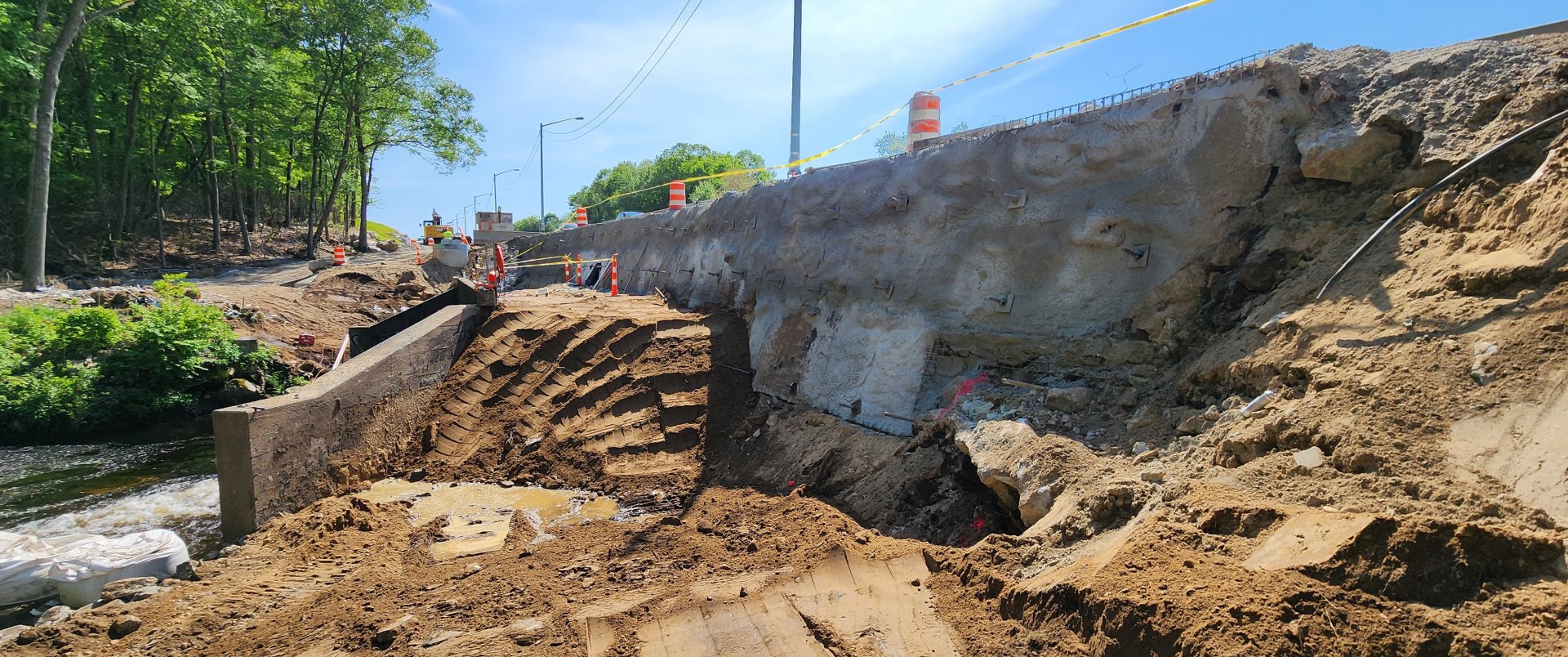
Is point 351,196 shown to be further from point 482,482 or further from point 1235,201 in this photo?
point 1235,201

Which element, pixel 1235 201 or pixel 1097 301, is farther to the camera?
pixel 1097 301

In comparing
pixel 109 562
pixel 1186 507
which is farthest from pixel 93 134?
pixel 1186 507

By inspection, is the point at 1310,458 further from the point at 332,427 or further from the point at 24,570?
the point at 24,570

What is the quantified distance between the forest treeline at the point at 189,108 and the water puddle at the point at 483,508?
13.1m

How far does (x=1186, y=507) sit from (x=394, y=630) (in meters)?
4.69

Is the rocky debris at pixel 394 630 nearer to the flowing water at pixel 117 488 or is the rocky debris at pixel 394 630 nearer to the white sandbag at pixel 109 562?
the white sandbag at pixel 109 562

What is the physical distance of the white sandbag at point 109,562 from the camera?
5.41m

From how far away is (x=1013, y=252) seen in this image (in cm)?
716

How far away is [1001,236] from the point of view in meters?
Answer: 7.31

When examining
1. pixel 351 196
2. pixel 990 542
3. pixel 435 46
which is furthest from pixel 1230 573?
pixel 351 196

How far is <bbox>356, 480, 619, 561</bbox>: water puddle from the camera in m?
6.48

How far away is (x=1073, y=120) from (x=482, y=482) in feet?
23.7

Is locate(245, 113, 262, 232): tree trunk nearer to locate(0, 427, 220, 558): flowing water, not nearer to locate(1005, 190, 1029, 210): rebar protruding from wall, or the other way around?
locate(0, 427, 220, 558): flowing water

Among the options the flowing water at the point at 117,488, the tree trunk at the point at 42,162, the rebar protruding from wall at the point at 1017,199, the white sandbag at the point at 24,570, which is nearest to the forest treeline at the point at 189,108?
the tree trunk at the point at 42,162
